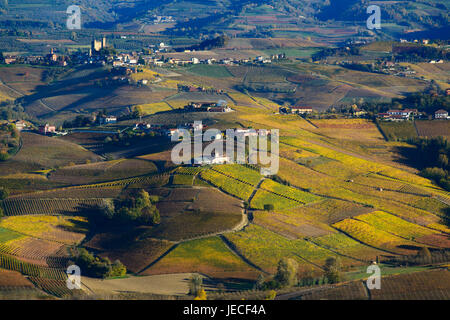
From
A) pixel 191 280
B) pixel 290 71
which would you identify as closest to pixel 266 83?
pixel 290 71

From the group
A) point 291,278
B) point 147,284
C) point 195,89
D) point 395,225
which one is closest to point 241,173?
point 395,225

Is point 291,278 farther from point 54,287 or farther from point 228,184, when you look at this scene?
point 228,184

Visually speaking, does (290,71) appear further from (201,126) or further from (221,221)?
(221,221)

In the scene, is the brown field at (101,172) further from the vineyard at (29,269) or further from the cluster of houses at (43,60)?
the cluster of houses at (43,60)

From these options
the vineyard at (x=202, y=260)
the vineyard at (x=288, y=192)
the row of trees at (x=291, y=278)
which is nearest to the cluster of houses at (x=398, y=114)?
the vineyard at (x=288, y=192)

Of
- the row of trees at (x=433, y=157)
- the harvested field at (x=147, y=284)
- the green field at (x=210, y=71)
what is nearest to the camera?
the harvested field at (x=147, y=284)
